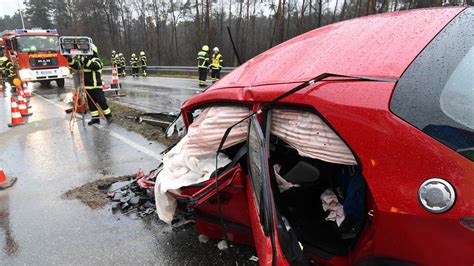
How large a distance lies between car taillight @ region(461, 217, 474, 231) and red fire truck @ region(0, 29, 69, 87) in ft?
58.0

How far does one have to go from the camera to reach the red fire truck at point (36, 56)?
51.3 ft

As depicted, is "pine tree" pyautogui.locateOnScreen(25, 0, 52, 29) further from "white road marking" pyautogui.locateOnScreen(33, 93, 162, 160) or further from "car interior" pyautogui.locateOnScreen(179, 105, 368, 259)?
"car interior" pyautogui.locateOnScreen(179, 105, 368, 259)

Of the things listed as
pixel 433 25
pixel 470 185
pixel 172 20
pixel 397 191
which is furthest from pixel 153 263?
pixel 172 20

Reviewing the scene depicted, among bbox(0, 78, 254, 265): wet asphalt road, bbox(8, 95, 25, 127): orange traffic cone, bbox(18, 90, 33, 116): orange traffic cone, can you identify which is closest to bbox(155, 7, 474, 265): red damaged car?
bbox(0, 78, 254, 265): wet asphalt road

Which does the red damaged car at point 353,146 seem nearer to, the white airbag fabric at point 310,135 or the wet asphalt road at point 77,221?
the white airbag fabric at point 310,135

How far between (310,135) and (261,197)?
441 millimetres

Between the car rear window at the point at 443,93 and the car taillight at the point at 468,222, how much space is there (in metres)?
0.24

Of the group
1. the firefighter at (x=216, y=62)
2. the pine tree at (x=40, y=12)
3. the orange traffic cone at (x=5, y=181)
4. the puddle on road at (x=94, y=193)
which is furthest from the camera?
the pine tree at (x=40, y=12)

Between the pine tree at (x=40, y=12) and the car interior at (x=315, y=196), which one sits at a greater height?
the pine tree at (x=40, y=12)

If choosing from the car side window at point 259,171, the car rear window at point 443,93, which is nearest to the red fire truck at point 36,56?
the car side window at point 259,171

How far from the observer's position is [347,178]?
2195 mm

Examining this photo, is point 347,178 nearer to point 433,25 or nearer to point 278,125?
point 278,125

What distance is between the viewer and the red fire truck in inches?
616

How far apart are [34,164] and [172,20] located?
4051 cm
